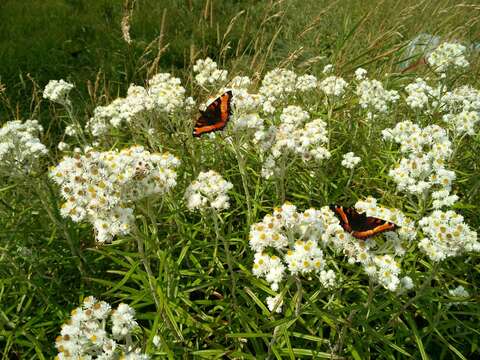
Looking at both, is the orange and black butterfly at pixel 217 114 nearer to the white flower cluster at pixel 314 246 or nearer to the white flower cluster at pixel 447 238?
the white flower cluster at pixel 314 246

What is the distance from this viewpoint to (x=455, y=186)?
11.4 feet

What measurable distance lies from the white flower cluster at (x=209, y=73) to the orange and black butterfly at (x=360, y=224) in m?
2.15

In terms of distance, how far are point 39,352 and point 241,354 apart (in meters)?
1.09

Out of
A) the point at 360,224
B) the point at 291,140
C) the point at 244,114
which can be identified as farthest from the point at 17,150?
the point at 360,224

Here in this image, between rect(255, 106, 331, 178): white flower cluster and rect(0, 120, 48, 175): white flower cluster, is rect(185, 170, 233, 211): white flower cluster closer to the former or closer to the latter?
rect(255, 106, 331, 178): white flower cluster

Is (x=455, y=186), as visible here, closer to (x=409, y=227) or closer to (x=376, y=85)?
(x=376, y=85)

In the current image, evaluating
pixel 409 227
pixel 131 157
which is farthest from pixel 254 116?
pixel 409 227

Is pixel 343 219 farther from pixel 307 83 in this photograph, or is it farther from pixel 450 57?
pixel 450 57

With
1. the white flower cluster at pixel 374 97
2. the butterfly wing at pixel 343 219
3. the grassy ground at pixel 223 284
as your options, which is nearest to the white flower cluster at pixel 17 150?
the grassy ground at pixel 223 284

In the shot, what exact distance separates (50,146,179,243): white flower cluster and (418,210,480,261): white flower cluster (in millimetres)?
1315

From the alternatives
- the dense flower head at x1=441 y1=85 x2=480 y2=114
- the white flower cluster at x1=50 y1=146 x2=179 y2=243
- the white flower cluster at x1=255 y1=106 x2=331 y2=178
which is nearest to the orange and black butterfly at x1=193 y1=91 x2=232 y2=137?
the white flower cluster at x1=255 y1=106 x2=331 y2=178

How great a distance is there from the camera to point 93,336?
1.82 metres

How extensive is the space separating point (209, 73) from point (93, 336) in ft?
8.81

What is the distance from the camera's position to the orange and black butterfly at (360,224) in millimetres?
1914
